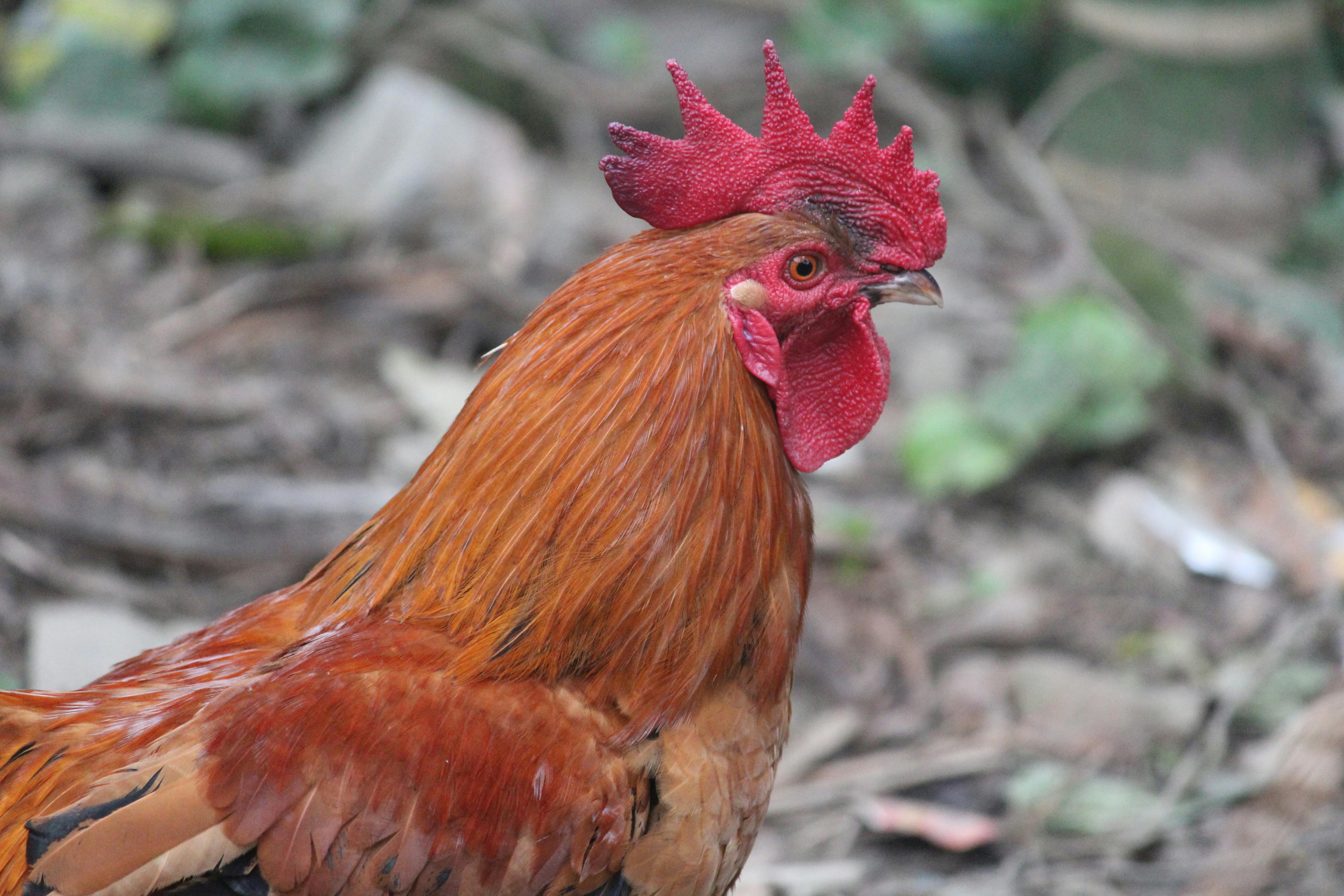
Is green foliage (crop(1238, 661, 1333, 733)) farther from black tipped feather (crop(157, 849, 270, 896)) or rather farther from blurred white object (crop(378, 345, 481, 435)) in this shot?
black tipped feather (crop(157, 849, 270, 896))

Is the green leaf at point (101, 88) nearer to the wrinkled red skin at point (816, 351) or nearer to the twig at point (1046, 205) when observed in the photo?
the twig at point (1046, 205)

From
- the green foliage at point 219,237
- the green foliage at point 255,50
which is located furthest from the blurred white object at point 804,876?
the green foliage at point 255,50

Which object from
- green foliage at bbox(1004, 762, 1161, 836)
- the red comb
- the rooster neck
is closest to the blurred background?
green foliage at bbox(1004, 762, 1161, 836)

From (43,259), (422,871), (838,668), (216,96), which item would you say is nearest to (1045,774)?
(838,668)

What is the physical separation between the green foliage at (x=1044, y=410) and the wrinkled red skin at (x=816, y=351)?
291 cm

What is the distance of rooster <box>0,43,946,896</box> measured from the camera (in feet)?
7.10

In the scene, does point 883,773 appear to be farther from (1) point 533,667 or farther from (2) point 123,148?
(2) point 123,148

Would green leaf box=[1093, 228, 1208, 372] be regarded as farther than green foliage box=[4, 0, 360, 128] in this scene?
No

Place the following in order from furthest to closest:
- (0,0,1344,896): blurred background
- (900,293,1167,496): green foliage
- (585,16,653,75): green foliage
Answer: (585,16,653,75): green foliage
(900,293,1167,496): green foliage
(0,0,1344,896): blurred background

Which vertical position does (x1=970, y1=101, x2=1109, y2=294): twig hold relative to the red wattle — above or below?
above

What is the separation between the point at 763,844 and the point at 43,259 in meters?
4.22

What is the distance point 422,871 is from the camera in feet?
7.16

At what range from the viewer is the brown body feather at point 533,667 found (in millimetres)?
2178

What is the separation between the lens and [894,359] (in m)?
6.49
